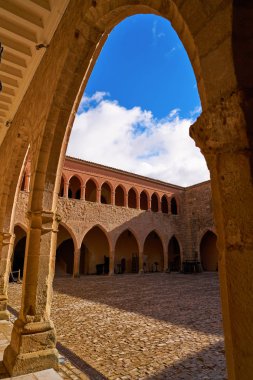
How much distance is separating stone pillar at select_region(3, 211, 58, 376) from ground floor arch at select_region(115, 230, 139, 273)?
16617mm

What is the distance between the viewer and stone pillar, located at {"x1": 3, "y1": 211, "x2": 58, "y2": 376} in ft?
9.29

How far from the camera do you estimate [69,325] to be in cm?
511

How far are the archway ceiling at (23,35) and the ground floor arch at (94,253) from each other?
14.3m

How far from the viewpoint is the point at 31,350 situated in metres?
2.88

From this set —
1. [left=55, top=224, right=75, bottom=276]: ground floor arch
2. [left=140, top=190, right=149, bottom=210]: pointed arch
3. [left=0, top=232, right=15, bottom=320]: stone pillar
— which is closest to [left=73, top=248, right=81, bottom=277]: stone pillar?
[left=55, top=224, right=75, bottom=276]: ground floor arch

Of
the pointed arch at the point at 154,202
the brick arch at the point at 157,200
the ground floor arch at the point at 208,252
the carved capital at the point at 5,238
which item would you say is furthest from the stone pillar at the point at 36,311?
the ground floor arch at the point at 208,252

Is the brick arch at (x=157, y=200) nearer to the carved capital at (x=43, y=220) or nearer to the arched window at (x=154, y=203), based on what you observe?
the arched window at (x=154, y=203)

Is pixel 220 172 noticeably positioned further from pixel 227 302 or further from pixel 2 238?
pixel 2 238

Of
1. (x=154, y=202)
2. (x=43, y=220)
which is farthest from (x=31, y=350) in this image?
(x=154, y=202)

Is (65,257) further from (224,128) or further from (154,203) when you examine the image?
(224,128)

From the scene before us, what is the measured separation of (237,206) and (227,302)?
0.39 meters

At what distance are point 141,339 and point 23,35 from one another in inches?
195

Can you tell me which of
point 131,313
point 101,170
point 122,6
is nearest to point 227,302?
point 122,6

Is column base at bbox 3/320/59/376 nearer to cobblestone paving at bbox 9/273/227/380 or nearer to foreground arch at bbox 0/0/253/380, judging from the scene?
foreground arch at bbox 0/0/253/380
